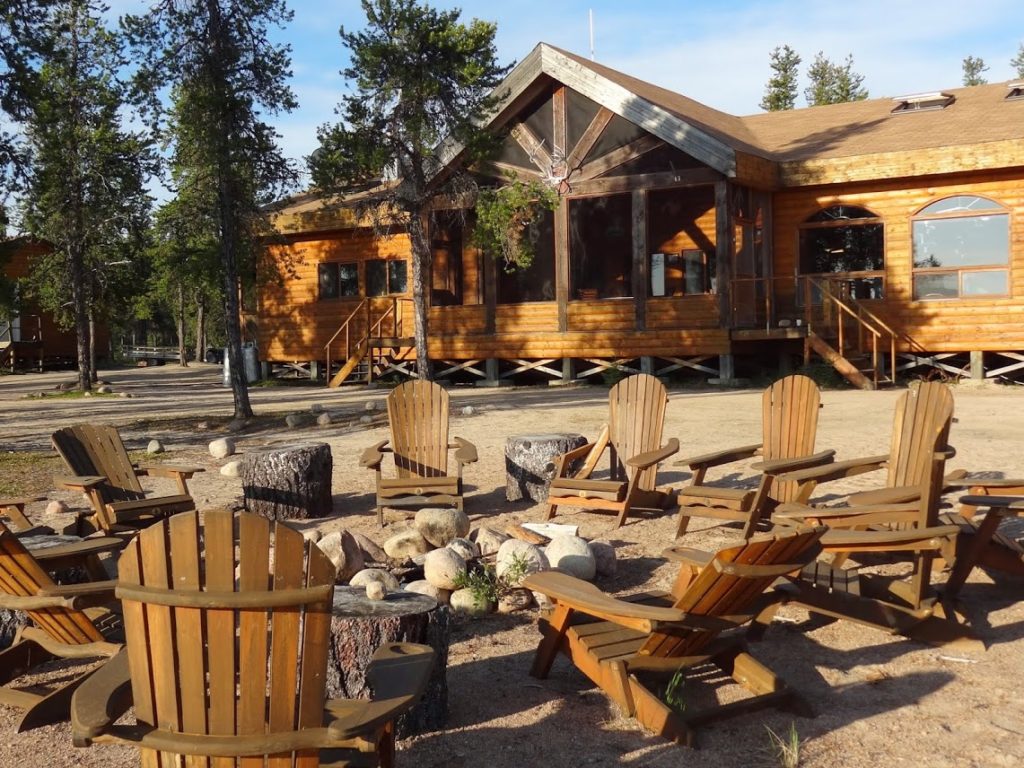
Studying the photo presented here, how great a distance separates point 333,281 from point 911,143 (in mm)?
11889

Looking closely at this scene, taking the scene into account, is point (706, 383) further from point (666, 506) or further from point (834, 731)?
point (834, 731)

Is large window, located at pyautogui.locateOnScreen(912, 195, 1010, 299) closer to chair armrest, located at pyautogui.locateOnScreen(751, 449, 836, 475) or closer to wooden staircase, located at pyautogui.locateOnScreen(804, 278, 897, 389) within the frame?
wooden staircase, located at pyautogui.locateOnScreen(804, 278, 897, 389)

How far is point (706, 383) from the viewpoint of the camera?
17875 millimetres

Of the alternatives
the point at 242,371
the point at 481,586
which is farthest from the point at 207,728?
the point at 242,371

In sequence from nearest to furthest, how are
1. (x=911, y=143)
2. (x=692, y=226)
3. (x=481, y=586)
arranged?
1. (x=481, y=586)
2. (x=911, y=143)
3. (x=692, y=226)

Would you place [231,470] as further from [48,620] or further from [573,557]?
[48,620]

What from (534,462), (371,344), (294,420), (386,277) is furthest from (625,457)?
(386,277)

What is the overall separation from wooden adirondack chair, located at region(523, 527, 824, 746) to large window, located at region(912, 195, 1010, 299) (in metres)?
14.5

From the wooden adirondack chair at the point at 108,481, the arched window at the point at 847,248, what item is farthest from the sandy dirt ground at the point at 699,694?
the arched window at the point at 847,248

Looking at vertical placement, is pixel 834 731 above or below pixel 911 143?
below

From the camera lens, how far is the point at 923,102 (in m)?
20.3

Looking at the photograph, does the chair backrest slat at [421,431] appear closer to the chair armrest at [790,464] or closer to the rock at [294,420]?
the chair armrest at [790,464]

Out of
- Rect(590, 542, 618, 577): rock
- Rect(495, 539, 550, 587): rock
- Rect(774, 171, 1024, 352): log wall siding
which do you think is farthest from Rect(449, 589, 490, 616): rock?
Rect(774, 171, 1024, 352): log wall siding

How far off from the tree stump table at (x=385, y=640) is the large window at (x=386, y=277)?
717 inches
